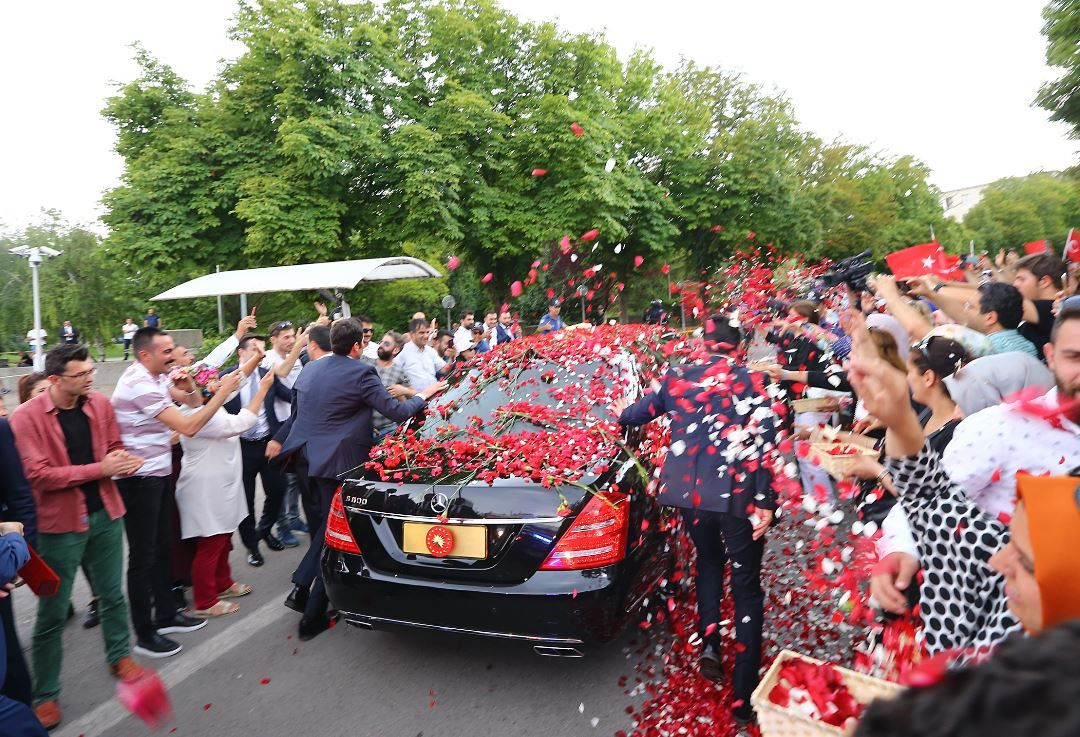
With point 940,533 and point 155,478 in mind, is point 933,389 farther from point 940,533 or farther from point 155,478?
point 155,478

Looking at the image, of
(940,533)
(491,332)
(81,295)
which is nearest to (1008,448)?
(940,533)

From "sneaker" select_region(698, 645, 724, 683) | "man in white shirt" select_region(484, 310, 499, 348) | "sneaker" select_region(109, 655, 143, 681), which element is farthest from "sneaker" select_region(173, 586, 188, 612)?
"man in white shirt" select_region(484, 310, 499, 348)

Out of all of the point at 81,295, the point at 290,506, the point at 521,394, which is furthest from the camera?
the point at 81,295

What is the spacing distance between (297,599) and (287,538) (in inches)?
75.4

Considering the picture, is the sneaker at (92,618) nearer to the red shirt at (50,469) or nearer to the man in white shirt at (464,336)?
the red shirt at (50,469)

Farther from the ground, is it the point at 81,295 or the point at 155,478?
the point at 81,295

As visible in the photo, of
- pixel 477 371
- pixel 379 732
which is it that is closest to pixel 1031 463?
pixel 379 732

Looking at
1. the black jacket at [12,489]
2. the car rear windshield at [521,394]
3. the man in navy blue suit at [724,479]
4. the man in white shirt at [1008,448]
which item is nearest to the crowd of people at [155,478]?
the black jacket at [12,489]

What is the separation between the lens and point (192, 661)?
4250mm

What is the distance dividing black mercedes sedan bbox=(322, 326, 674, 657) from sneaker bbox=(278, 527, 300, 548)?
112 inches

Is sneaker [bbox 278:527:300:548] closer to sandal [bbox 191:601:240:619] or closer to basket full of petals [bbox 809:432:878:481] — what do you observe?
sandal [bbox 191:601:240:619]

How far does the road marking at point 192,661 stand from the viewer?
3592mm

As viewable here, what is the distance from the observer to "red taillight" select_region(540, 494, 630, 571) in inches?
131

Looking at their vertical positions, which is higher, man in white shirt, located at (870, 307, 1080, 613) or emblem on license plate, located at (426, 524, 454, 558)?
man in white shirt, located at (870, 307, 1080, 613)
